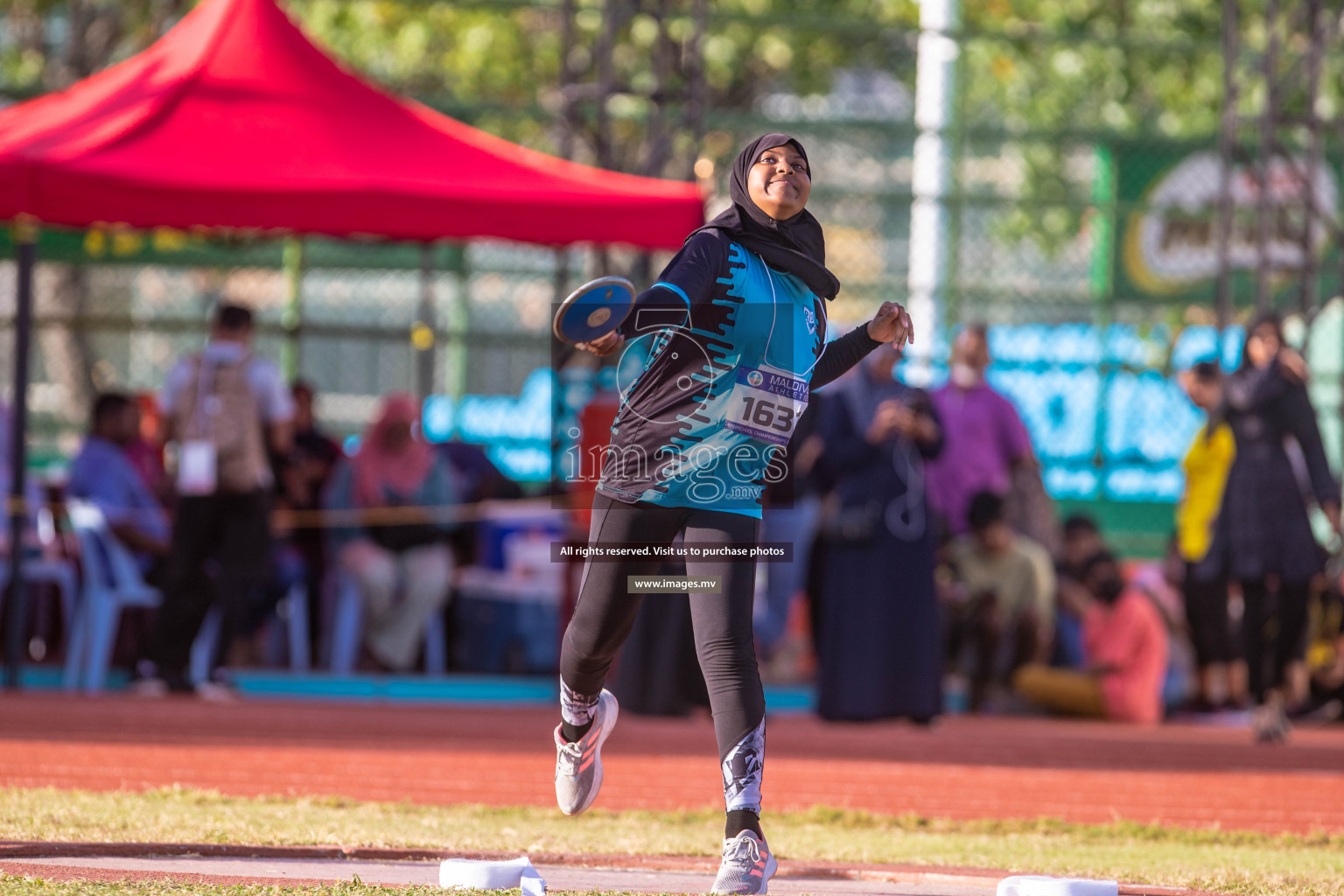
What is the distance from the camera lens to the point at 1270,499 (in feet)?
30.1

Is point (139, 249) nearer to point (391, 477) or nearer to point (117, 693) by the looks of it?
point (391, 477)

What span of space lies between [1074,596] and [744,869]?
7.23 meters

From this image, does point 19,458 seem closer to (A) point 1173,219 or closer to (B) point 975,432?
(B) point 975,432

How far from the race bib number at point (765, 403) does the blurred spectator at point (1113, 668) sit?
21.5ft

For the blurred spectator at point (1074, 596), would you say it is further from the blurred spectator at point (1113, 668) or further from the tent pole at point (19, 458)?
the tent pole at point (19, 458)

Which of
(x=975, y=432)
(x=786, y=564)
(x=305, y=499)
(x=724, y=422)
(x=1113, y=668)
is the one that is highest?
(x=975, y=432)

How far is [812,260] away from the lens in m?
4.55

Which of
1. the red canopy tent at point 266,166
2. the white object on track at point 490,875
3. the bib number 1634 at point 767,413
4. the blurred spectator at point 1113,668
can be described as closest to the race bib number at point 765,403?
the bib number 1634 at point 767,413

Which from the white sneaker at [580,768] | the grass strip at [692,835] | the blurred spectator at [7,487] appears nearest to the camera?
the white sneaker at [580,768]

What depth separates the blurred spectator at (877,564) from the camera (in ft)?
30.0

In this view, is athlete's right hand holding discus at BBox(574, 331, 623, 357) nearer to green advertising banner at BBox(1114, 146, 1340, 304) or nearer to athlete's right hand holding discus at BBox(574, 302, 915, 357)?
athlete's right hand holding discus at BBox(574, 302, 915, 357)

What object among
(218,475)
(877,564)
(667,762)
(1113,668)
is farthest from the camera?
(1113,668)

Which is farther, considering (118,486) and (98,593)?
(118,486)

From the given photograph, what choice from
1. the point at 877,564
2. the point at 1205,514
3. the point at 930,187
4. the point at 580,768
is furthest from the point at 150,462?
the point at 580,768
